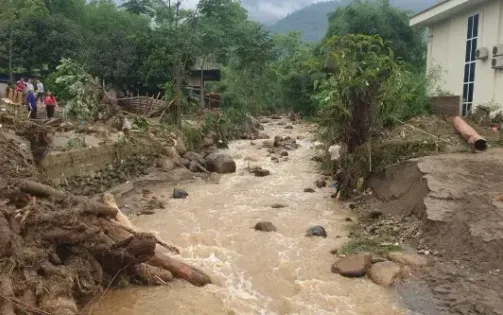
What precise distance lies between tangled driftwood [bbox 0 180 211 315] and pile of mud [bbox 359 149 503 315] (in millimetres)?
3645

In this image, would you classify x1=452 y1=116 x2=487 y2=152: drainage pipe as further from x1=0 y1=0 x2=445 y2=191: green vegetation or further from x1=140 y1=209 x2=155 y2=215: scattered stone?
x1=140 y1=209 x2=155 y2=215: scattered stone

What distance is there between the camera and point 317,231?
857cm

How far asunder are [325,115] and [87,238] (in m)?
7.76

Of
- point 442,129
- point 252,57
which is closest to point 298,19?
point 252,57

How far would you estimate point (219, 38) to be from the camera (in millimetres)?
21469

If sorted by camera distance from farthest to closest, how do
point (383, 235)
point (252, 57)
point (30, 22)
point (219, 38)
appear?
point (252, 57) → point (30, 22) → point (219, 38) → point (383, 235)

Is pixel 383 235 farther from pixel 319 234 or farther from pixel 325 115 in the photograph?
pixel 325 115

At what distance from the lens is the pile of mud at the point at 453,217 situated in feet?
19.6

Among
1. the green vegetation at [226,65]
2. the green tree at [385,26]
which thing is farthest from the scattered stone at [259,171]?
the green tree at [385,26]

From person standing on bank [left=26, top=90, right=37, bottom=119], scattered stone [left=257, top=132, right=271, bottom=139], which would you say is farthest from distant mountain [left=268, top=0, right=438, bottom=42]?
person standing on bank [left=26, top=90, right=37, bottom=119]

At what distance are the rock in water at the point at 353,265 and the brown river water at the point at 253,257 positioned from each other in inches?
4.8

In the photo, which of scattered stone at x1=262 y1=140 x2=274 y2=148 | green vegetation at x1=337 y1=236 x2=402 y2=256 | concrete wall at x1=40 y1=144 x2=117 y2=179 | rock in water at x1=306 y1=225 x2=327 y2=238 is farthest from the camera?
scattered stone at x1=262 y1=140 x2=274 y2=148

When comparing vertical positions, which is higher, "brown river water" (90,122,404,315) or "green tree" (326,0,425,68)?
"green tree" (326,0,425,68)

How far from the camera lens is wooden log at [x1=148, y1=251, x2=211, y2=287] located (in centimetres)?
638
